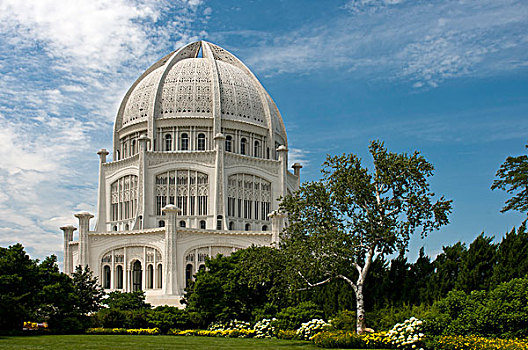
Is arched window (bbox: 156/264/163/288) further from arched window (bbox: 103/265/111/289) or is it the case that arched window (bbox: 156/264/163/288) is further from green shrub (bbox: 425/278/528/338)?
green shrub (bbox: 425/278/528/338)

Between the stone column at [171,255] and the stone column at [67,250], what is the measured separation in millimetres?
10861

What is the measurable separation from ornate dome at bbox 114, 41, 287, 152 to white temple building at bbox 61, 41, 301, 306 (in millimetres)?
115

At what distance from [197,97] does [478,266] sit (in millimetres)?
44408

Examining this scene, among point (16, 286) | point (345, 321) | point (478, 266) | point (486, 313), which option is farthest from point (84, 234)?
point (486, 313)

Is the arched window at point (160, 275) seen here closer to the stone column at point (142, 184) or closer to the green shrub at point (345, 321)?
the stone column at point (142, 184)

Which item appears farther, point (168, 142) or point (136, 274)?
point (168, 142)

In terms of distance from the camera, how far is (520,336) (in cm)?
2120

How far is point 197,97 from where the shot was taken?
6556 centimetres

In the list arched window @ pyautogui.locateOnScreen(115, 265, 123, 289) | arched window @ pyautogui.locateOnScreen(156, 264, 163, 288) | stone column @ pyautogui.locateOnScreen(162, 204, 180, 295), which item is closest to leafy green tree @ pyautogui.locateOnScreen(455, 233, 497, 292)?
stone column @ pyautogui.locateOnScreen(162, 204, 180, 295)

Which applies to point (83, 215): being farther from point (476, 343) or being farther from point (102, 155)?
point (476, 343)

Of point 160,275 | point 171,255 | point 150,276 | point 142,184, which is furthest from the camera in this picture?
point 142,184

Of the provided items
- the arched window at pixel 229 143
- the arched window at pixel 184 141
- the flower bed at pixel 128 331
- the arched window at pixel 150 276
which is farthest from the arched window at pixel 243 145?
the flower bed at pixel 128 331

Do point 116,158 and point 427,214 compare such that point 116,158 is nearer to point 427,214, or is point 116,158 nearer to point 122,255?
point 122,255

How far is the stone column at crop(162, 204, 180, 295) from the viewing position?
2064 inches
